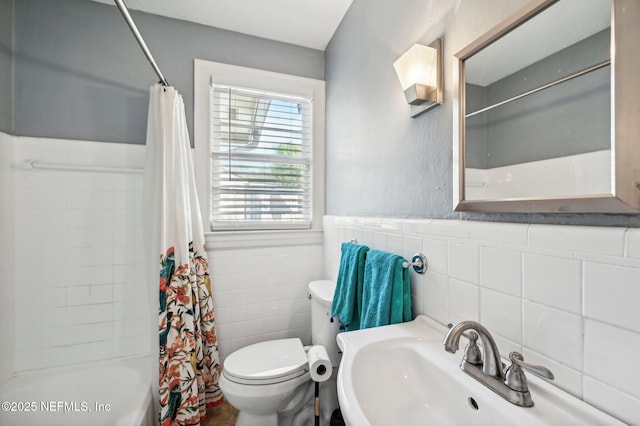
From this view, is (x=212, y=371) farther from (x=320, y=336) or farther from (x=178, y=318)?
(x=320, y=336)

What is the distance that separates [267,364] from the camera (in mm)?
1374

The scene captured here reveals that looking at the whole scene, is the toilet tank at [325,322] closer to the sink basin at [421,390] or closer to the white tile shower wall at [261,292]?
the white tile shower wall at [261,292]

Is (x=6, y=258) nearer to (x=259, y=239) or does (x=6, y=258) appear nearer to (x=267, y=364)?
(x=259, y=239)

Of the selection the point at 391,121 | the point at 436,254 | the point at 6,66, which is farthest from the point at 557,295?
the point at 6,66

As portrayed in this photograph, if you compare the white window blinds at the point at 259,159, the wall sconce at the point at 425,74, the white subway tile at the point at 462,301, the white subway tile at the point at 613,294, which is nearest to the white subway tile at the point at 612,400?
the white subway tile at the point at 613,294

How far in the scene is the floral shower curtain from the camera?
1319 millimetres

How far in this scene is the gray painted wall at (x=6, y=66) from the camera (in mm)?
1360

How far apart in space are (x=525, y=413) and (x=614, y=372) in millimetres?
178

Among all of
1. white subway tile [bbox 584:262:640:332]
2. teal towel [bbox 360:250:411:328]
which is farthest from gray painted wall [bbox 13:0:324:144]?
white subway tile [bbox 584:262:640:332]

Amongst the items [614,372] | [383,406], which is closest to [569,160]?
[614,372]

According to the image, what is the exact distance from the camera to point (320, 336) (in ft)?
4.78

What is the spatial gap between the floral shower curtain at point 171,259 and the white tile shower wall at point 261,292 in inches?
10.5

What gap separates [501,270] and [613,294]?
211 millimetres

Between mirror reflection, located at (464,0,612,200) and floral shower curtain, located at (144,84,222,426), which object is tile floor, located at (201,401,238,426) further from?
mirror reflection, located at (464,0,612,200)
